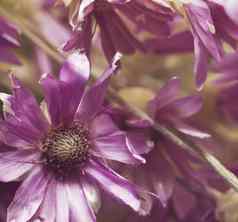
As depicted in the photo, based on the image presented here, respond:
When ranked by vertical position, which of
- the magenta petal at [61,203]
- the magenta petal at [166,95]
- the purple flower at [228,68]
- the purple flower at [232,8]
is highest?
A: the purple flower at [232,8]

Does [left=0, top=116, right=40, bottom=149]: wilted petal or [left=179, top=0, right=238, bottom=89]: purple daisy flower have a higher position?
[left=0, top=116, right=40, bottom=149]: wilted petal

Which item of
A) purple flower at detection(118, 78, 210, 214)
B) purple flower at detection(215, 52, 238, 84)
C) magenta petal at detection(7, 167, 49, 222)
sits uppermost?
magenta petal at detection(7, 167, 49, 222)

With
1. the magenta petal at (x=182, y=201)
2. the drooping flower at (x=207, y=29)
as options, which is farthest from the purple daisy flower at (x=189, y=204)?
the drooping flower at (x=207, y=29)

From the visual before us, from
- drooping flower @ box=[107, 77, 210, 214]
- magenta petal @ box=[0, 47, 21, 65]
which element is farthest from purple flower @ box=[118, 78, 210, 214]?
magenta petal @ box=[0, 47, 21, 65]

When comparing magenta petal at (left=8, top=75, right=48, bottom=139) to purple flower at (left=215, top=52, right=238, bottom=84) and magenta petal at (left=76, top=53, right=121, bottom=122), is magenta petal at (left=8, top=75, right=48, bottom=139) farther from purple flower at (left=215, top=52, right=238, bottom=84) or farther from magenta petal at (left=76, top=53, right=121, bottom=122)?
purple flower at (left=215, top=52, right=238, bottom=84)

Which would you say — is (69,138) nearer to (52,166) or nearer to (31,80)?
(52,166)

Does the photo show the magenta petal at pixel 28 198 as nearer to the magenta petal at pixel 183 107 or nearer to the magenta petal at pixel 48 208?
the magenta petal at pixel 48 208
